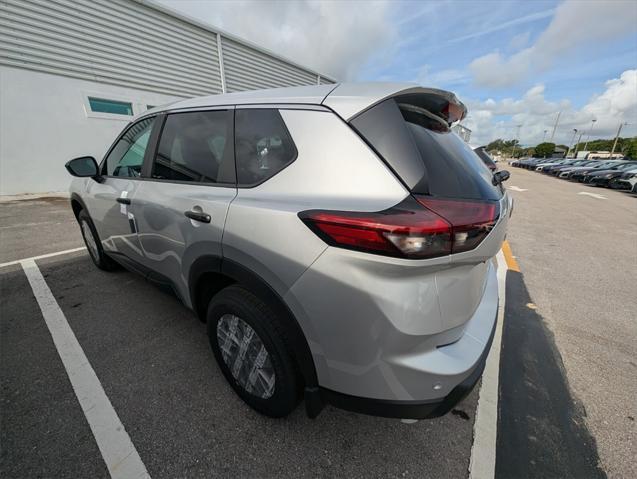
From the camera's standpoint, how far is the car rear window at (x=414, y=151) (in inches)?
47.0

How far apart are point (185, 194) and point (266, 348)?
1.10m

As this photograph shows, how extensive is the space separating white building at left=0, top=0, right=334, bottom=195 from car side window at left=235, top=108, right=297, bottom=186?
10487 millimetres

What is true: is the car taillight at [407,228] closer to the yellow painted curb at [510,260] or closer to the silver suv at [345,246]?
the silver suv at [345,246]

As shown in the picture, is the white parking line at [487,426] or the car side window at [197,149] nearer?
the white parking line at [487,426]

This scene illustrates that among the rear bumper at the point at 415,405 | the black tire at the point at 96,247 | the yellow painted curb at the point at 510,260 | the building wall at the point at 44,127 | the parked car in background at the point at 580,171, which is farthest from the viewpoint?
the parked car in background at the point at 580,171

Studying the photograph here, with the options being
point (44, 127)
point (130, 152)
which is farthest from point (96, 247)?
point (44, 127)

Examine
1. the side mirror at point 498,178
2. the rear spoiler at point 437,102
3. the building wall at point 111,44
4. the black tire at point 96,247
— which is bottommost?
the black tire at point 96,247

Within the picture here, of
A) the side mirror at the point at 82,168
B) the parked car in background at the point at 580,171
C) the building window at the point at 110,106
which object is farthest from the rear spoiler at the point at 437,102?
the parked car in background at the point at 580,171

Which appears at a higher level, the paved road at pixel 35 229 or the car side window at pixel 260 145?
the car side window at pixel 260 145

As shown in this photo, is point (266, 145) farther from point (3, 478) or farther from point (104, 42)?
point (104, 42)

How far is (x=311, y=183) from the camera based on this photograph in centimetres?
129

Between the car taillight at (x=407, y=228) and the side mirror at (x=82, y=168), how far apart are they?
2.75 meters

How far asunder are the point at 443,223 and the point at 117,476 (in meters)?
2.00

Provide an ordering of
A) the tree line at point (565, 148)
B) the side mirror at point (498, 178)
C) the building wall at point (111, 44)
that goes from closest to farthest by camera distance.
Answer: the side mirror at point (498, 178) → the building wall at point (111, 44) → the tree line at point (565, 148)
